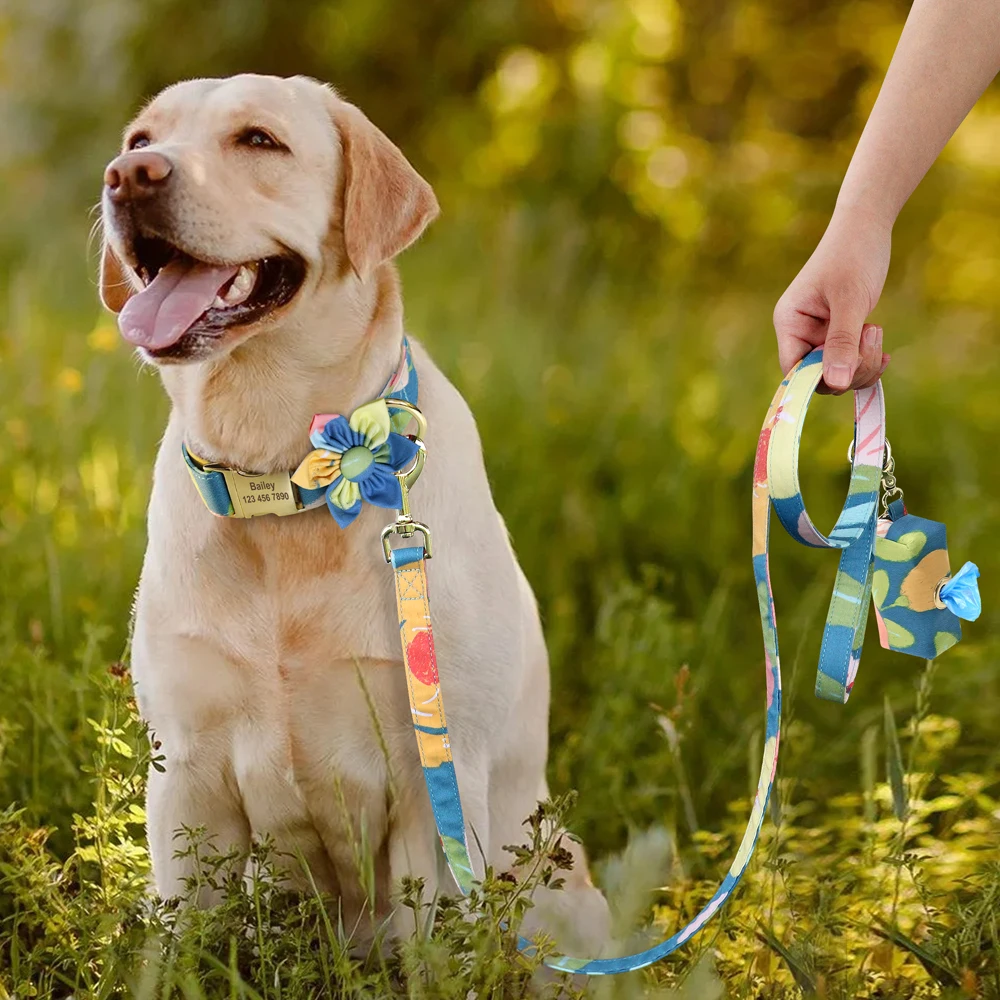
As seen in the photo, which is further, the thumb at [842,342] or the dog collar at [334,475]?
the dog collar at [334,475]

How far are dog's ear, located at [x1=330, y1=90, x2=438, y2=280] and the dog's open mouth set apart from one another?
0.38 feet

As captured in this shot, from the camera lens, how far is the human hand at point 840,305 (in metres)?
1.80

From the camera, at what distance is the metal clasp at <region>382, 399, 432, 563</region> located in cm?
197

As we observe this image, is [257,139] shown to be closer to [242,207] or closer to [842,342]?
[242,207]

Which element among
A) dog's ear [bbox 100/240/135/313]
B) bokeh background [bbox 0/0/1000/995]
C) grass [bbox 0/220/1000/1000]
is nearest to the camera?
grass [bbox 0/220/1000/1000]

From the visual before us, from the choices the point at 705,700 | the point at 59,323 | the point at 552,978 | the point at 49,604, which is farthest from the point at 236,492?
the point at 59,323

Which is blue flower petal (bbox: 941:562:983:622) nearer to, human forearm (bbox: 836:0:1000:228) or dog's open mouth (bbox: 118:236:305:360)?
human forearm (bbox: 836:0:1000:228)

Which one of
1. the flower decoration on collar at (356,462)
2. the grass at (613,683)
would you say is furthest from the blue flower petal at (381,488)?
the grass at (613,683)

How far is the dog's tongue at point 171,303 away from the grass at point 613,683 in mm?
540

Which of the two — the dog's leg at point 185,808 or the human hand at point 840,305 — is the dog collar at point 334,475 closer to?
the dog's leg at point 185,808

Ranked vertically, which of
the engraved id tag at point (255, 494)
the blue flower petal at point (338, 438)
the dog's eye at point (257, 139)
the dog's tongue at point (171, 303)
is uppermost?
the dog's eye at point (257, 139)

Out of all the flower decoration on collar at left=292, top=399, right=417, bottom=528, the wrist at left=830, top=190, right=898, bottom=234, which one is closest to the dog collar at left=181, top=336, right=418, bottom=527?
the flower decoration on collar at left=292, top=399, right=417, bottom=528

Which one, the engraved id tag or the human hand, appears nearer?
the human hand

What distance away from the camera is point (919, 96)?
6.10 feet
